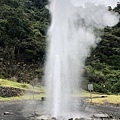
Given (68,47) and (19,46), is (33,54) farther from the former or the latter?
(68,47)

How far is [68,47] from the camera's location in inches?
1023

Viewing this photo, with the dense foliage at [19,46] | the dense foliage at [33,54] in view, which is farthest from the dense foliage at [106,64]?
the dense foliage at [19,46]

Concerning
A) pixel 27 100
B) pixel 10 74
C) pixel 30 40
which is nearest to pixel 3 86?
pixel 27 100

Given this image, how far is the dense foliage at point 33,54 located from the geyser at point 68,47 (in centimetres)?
158

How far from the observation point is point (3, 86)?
82.5 feet

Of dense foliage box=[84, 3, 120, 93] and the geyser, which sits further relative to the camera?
Result: dense foliage box=[84, 3, 120, 93]

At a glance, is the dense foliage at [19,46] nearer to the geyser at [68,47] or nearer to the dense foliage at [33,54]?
the dense foliage at [33,54]

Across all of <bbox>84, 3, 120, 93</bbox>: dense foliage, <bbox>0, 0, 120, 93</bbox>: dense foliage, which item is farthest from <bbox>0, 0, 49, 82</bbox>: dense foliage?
<bbox>84, 3, 120, 93</bbox>: dense foliage

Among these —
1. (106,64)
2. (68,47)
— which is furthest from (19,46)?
(68,47)

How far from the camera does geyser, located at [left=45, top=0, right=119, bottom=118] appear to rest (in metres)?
17.3

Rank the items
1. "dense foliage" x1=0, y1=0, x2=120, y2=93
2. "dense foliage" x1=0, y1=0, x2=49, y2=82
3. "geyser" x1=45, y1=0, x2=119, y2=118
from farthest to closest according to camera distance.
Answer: "dense foliage" x1=0, y1=0, x2=49, y2=82, "dense foliage" x1=0, y1=0, x2=120, y2=93, "geyser" x1=45, y1=0, x2=119, y2=118

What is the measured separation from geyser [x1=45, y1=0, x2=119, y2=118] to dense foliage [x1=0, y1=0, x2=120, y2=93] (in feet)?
5.19

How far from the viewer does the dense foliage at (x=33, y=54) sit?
33.0 meters

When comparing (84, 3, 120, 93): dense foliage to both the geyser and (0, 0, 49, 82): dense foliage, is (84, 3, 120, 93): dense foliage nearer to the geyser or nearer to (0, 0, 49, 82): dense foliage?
the geyser
